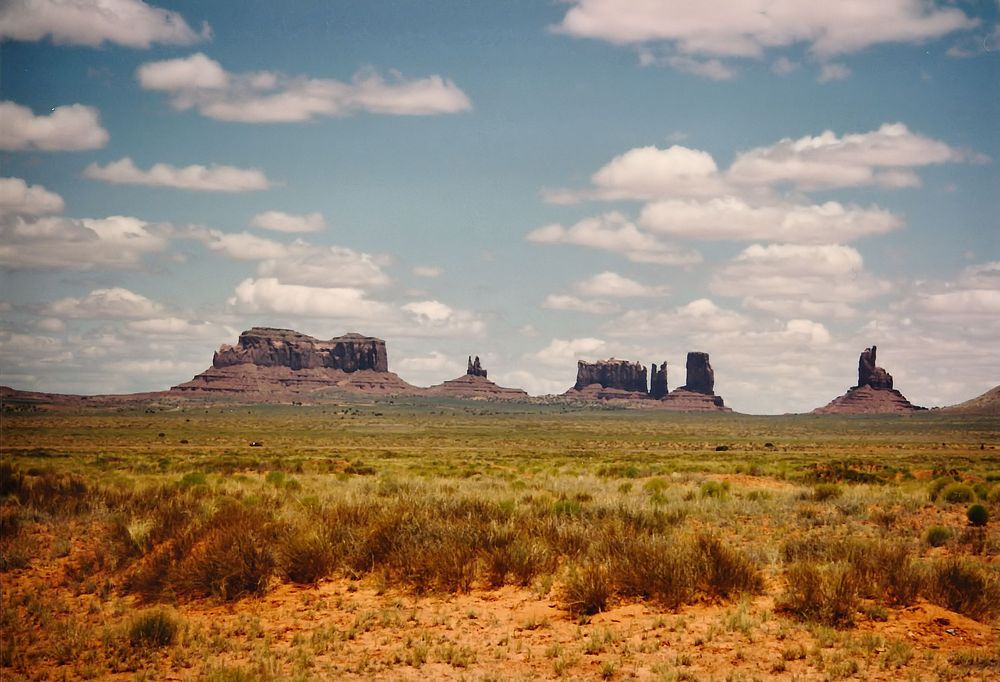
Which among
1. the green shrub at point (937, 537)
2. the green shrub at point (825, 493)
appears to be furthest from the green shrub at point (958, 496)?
the green shrub at point (937, 537)

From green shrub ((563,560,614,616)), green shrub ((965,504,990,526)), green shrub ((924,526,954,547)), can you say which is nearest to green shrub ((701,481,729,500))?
green shrub ((965,504,990,526))

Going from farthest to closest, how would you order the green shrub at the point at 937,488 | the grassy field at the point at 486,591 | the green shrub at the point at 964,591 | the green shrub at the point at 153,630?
the green shrub at the point at 937,488, the green shrub at the point at 964,591, the green shrub at the point at 153,630, the grassy field at the point at 486,591

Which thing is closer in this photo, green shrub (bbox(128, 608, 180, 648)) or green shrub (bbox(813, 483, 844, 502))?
green shrub (bbox(128, 608, 180, 648))

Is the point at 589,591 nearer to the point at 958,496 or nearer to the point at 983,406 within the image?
the point at 958,496

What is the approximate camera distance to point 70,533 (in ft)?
57.2

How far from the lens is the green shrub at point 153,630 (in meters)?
11.0

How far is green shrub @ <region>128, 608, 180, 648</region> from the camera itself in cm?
1095

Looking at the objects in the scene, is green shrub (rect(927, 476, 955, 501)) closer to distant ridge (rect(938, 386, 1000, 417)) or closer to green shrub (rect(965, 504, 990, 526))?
green shrub (rect(965, 504, 990, 526))

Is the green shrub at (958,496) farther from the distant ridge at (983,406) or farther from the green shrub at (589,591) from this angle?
the distant ridge at (983,406)

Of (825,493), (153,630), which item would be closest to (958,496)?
(825,493)

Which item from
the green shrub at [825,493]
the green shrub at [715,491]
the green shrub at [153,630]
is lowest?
the green shrub at [153,630]

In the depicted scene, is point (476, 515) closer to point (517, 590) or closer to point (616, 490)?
point (517, 590)

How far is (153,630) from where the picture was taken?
11078 mm

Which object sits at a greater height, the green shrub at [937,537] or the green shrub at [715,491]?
the green shrub at [937,537]
